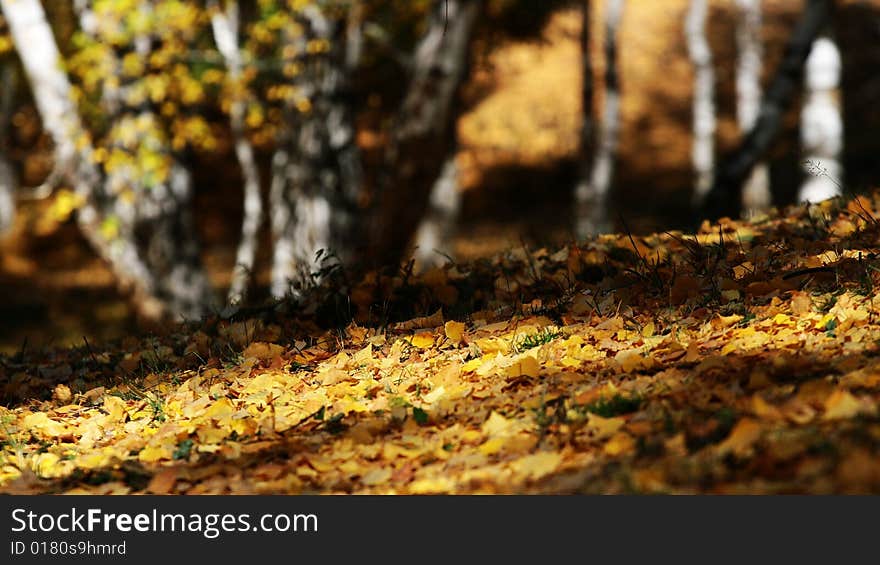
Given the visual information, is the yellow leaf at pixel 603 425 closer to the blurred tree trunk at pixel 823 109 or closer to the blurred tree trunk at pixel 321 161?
the blurred tree trunk at pixel 321 161

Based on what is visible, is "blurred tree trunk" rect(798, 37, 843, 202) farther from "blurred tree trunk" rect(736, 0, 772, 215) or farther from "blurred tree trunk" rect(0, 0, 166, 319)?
"blurred tree trunk" rect(0, 0, 166, 319)

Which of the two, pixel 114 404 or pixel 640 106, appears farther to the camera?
pixel 640 106

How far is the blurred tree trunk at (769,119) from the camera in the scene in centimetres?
779

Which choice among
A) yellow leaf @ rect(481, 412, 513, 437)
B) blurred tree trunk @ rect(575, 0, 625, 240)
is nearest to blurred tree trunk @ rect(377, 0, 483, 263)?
yellow leaf @ rect(481, 412, 513, 437)

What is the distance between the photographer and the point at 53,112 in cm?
841

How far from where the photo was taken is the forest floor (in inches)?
98.2

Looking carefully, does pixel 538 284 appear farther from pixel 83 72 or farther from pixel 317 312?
pixel 83 72

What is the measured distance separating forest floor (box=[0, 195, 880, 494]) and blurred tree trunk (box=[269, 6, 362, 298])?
10.8 ft

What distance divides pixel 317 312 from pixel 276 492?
235cm

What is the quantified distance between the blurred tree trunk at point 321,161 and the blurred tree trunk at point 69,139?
1283 millimetres

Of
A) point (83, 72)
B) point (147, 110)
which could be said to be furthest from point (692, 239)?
point (83, 72)

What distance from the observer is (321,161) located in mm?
8891

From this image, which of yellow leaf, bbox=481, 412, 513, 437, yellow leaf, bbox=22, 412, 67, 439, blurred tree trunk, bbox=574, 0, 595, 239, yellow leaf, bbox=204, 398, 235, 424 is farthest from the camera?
blurred tree trunk, bbox=574, 0, 595, 239

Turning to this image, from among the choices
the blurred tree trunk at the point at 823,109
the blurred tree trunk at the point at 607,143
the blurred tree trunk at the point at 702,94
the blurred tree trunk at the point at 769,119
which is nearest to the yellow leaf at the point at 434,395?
the blurred tree trunk at the point at 769,119
